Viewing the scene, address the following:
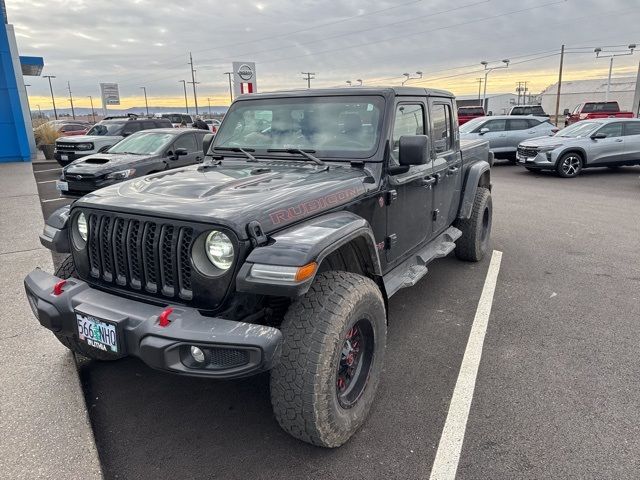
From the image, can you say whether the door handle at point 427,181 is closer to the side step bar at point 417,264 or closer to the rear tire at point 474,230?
the side step bar at point 417,264

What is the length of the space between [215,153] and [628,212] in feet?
27.0

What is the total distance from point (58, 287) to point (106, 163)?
304 inches

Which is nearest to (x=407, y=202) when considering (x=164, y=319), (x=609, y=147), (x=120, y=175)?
(x=164, y=319)

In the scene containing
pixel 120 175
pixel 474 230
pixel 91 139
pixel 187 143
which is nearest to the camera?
pixel 474 230

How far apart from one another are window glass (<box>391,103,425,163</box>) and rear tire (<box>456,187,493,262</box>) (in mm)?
1721

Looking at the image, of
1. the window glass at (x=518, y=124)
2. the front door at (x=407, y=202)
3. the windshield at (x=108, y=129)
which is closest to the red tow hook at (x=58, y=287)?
the front door at (x=407, y=202)

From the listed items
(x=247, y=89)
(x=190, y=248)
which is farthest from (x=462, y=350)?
(x=247, y=89)

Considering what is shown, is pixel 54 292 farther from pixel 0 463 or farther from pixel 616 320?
pixel 616 320

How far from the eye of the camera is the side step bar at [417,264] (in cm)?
358

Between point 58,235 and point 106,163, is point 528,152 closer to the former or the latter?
point 106,163

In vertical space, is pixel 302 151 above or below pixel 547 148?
above

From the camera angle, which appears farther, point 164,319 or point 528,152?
point 528,152

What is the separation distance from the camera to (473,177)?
214 inches

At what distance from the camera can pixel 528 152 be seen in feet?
45.5
